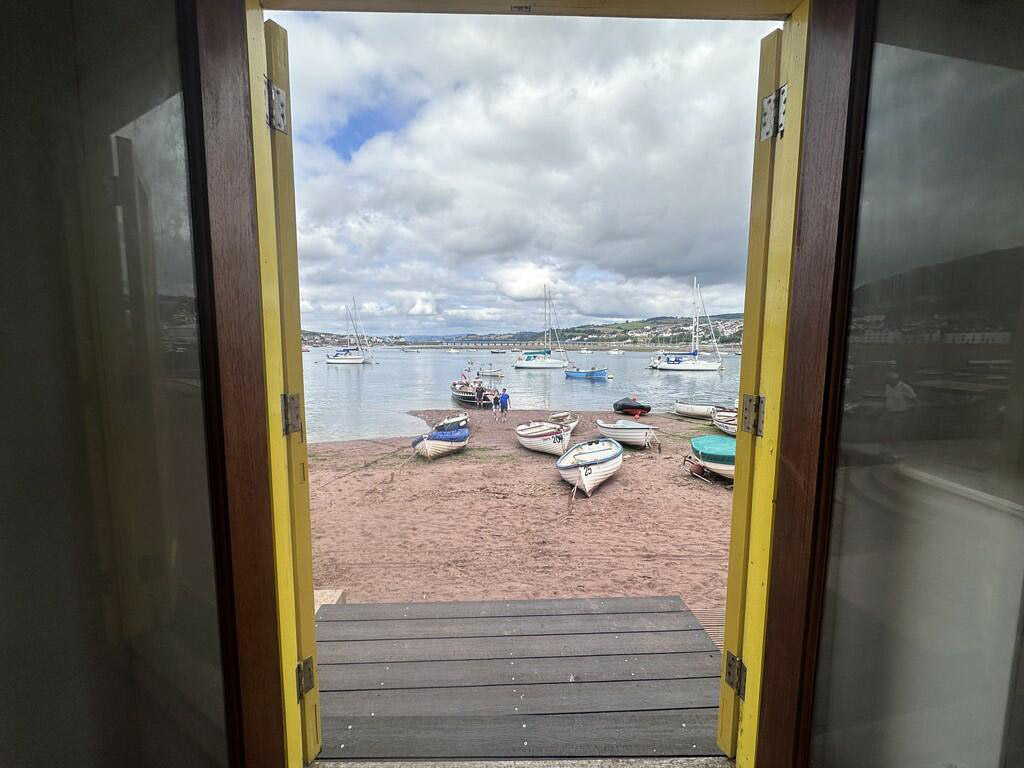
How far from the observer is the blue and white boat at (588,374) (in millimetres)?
25234

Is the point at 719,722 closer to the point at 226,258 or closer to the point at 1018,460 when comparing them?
the point at 1018,460

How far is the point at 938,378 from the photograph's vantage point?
83cm

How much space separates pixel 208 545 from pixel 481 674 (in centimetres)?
125

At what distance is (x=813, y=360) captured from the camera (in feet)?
3.18

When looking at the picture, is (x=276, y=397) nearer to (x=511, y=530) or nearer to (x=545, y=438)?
(x=511, y=530)

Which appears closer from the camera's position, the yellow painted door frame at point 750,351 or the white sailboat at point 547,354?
the yellow painted door frame at point 750,351

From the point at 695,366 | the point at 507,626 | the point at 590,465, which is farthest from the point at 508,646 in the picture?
the point at 695,366

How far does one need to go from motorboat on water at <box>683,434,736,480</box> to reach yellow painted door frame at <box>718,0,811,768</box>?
7405mm

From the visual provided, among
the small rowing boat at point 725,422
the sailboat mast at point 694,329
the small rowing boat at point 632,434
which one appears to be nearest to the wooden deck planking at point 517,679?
the small rowing boat at point 632,434

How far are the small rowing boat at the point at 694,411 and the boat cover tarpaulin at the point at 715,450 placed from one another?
7.40 m

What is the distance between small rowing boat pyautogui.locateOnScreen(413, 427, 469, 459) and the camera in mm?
10711

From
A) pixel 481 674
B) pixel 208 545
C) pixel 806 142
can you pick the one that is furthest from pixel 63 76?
pixel 481 674

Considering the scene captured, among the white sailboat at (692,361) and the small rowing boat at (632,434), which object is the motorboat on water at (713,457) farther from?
the white sailboat at (692,361)

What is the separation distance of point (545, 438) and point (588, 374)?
14.6 m
